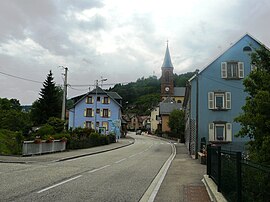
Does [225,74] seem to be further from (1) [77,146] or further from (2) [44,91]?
(2) [44,91]

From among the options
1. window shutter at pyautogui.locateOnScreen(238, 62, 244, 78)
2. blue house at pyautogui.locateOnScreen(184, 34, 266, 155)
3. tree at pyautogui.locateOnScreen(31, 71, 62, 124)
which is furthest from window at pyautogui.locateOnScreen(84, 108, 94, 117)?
window shutter at pyautogui.locateOnScreen(238, 62, 244, 78)

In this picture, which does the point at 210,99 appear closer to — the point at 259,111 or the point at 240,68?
the point at 240,68

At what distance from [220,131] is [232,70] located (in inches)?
232

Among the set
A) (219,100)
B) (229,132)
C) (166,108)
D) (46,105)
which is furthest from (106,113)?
(229,132)

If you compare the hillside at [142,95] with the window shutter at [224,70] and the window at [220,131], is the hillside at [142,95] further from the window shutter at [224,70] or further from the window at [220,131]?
the window at [220,131]

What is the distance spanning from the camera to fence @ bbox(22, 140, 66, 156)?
23763 mm

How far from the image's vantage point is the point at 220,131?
33000mm

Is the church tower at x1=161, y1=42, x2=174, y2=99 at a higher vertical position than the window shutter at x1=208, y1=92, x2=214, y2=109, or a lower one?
higher

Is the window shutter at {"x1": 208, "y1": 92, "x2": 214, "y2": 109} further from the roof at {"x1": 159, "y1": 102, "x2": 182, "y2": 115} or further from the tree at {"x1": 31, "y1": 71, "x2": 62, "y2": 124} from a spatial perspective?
the roof at {"x1": 159, "y1": 102, "x2": 182, "y2": 115}

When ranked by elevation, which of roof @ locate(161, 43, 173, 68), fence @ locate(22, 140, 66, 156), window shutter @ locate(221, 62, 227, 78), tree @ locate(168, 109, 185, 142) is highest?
roof @ locate(161, 43, 173, 68)

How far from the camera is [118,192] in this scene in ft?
33.2

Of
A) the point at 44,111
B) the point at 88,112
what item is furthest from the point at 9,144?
the point at 88,112

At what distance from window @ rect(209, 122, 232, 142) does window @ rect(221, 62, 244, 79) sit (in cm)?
456

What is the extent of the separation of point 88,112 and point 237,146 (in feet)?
136
